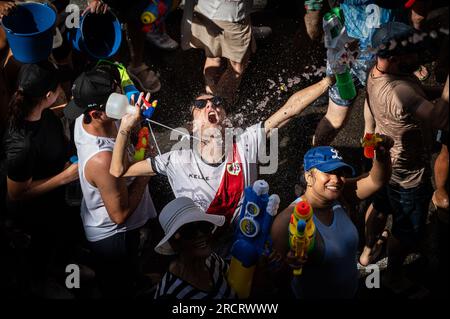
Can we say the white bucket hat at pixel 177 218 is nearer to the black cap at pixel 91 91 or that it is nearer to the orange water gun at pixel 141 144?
the orange water gun at pixel 141 144

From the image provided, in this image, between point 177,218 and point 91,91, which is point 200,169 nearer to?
point 177,218

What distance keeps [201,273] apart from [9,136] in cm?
155

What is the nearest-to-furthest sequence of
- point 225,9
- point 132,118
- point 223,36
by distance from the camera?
point 132,118, point 225,9, point 223,36

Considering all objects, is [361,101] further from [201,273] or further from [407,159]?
[201,273]

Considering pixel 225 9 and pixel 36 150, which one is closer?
pixel 36 150

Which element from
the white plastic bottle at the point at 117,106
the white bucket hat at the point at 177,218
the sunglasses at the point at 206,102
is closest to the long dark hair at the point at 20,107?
the white plastic bottle at the point at 117,106

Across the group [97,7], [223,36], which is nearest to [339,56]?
[223,36]

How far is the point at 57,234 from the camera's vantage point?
4.00 metres

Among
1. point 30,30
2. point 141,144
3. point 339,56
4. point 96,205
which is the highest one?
point 339,56

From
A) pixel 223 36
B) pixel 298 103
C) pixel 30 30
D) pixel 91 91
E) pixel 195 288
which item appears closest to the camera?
pixel 195 288

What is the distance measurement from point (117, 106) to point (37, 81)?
587mm

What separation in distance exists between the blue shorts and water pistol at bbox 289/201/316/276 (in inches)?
41.4

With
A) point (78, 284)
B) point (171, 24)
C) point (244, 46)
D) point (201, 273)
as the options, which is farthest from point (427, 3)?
point (78, 284)

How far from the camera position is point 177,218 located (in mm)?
3031
